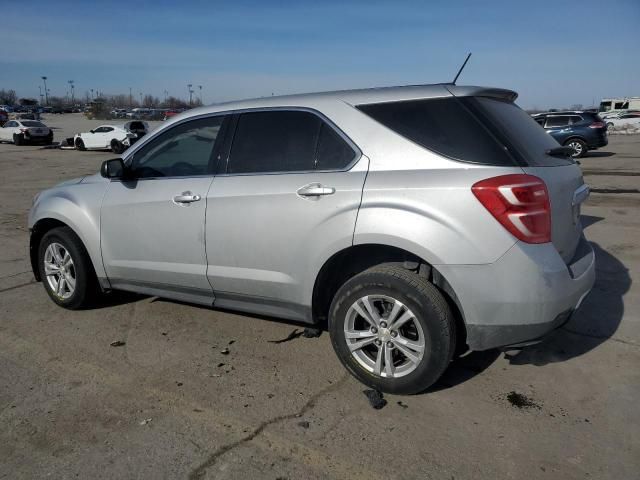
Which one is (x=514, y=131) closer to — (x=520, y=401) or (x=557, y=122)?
(x=520, y=401)

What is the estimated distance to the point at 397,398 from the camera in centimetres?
319

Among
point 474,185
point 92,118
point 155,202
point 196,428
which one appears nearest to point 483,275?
point 474,185

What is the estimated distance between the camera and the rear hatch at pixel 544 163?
292 cm

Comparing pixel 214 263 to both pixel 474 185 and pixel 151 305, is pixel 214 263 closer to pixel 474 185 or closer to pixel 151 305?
pixel 151 305

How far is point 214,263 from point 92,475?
Answer: 161cm

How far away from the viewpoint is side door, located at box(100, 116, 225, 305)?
12.6ft

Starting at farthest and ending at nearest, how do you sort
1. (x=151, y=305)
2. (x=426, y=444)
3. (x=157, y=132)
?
(x=151, y=305)
(x=157, y=132)
(x=426, y=444)

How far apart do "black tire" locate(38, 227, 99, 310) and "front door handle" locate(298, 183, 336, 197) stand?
2276 mm

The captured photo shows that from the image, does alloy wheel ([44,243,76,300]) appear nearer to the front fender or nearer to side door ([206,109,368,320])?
the front fender

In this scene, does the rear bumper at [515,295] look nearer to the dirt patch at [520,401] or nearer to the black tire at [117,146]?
the dirt patch at [520,401]

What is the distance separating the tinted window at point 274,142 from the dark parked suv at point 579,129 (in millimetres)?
17332

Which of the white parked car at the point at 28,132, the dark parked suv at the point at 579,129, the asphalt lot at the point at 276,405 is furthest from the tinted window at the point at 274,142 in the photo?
the white parked car at the point at 28,132

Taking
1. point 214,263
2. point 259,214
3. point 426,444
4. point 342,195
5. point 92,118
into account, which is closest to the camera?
point 426,444

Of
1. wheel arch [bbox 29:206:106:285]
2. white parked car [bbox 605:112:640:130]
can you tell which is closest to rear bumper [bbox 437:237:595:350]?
wheel arch [bbox 29:206:106:285]
